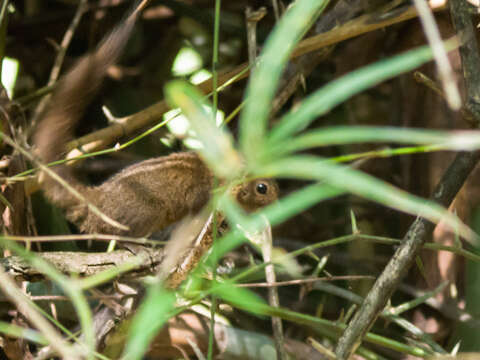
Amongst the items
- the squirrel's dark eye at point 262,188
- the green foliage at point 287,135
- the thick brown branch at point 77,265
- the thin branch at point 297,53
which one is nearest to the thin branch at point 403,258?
the thin branch at point 297,53

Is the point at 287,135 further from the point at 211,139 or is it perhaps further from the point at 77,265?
the point at 77,265

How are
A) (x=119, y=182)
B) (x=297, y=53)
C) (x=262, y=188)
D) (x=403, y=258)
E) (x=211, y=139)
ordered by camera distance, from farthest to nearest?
(x=262, y=188) → (x=119, y=182) → (x=297, y=53) → (x=403, y=258) → (x=211, y=139)

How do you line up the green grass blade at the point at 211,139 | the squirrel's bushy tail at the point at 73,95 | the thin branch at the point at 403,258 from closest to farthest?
the green grass blade at the point at 211,139 < the thin branch at the point at 403,258 < the squirrel's bushy tail at the point at 73,95

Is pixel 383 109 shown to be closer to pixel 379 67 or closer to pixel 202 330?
pixel 202 330

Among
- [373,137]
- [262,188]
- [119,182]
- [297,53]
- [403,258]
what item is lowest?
[262,188]

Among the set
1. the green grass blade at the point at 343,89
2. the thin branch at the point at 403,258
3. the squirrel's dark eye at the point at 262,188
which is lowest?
the squirrel's dark eye at the point at 262,188

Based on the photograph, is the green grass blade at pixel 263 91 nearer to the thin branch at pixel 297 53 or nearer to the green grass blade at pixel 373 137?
the green grass blade at pixel 373 137

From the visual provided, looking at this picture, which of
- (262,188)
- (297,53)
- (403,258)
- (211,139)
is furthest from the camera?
(262,188)

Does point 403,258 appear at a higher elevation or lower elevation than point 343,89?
lower

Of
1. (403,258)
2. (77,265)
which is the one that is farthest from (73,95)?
(403,258)
